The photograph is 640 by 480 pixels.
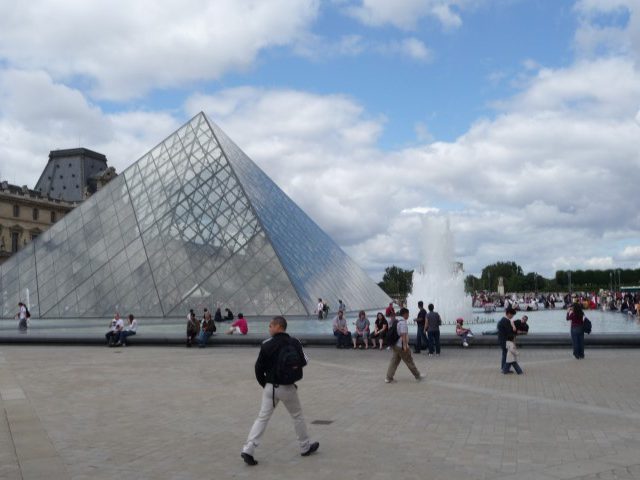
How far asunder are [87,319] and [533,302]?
106 feet

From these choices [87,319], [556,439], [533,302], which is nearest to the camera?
[556,439]

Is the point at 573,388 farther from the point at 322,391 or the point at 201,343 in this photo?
the point at 201,343

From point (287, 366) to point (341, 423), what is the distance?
77.3 inches

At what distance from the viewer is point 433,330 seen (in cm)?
1566

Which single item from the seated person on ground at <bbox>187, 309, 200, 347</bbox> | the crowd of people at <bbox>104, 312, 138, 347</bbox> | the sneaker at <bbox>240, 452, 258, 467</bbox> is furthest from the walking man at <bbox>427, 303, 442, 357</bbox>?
the sneaker at <bbox>240, 452, 258, 467</bbox>

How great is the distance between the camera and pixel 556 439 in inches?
263

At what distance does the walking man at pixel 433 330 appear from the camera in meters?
15.6

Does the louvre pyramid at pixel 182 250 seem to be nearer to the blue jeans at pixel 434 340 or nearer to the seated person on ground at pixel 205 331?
the seated person on ground at pixel 205 331

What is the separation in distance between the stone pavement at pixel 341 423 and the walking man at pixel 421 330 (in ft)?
6.27

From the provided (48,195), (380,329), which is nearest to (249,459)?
(380,329)

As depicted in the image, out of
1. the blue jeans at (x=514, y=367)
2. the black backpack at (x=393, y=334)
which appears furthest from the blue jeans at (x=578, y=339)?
the black backpack at (x=393, y=334)

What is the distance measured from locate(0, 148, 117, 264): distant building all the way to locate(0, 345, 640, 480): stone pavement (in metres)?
70.5

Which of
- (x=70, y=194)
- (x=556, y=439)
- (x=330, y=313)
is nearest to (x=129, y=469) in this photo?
(x=556, y=439)

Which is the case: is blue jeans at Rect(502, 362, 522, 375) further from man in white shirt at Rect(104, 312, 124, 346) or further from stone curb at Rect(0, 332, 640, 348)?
man in white shirt at Rect(104, 312, 124, 346)
